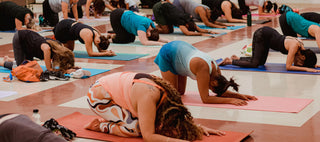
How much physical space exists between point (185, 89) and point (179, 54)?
821 millimetres

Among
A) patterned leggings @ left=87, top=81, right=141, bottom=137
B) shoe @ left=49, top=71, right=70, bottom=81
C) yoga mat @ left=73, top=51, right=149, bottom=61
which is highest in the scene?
patterned leggings @ left=87, top=81, right=141, bottom=137

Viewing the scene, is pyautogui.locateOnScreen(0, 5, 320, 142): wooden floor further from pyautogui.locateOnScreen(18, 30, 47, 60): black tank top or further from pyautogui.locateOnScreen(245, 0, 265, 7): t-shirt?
pyautogui.locateOnScreen(245, 0, 265, 7): t-shirt

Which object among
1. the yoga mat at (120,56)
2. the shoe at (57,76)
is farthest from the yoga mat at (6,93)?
the yoga mat at (120,56)

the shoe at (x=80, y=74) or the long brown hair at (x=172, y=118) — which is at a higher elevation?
the long brown hair at (x=172, y=118)

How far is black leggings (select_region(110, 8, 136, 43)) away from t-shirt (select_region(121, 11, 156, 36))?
0.34 ft

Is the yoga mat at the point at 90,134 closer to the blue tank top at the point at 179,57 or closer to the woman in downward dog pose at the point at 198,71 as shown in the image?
the woman in downward dog pose at the point at 198,71

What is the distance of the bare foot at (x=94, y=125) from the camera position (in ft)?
13.4

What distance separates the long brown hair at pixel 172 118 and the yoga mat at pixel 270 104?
132 centimetres

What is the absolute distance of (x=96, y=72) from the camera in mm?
6875

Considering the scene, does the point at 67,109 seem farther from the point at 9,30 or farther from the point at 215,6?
the point at 215,6

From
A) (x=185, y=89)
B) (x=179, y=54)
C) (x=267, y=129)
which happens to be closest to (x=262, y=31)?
(x=185, y=89)

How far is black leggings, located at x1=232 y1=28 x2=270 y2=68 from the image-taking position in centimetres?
662

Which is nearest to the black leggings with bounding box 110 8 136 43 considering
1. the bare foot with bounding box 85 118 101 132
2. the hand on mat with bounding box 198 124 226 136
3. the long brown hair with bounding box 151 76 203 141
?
the bare foot with bounding box 85 118 101 132

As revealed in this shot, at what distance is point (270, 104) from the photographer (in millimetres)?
4930
